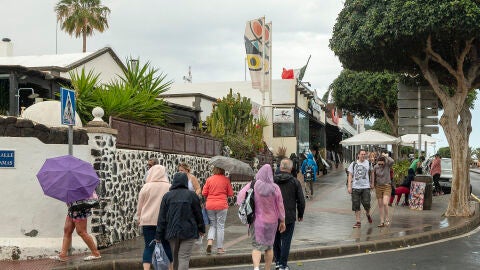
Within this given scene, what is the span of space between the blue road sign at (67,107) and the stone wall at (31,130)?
127 cm

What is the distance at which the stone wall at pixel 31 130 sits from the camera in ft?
35.9

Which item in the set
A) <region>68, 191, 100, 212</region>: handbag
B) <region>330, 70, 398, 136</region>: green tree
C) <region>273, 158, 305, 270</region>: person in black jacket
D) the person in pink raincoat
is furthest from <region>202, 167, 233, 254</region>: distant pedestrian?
<region>330, 70, 398, 136</region>: green tree

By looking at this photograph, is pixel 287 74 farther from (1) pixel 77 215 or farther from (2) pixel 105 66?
(1) pixel 77 215

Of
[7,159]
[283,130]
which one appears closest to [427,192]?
[7,159]

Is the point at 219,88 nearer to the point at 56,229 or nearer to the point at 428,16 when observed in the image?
the point at 428,16

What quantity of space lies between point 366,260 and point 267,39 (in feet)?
74.6

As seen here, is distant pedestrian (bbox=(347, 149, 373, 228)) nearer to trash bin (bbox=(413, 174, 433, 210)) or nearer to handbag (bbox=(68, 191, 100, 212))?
trash bin (bbox=(413, 174, 433, 210))

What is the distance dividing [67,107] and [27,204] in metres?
2.23

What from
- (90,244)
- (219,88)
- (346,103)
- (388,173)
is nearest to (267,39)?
(219,88)

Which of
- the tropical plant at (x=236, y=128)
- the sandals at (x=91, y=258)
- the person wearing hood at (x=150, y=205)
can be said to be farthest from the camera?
the tropical plant at (x=236, y=128)

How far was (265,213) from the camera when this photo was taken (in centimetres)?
865

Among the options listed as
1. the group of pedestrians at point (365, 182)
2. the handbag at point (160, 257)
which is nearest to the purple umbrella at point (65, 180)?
the handbag at point (160, 257)

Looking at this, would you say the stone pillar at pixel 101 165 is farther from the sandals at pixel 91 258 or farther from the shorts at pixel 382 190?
the shorts at pixel 382 190

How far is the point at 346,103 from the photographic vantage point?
137 feet
